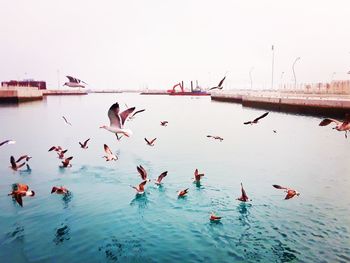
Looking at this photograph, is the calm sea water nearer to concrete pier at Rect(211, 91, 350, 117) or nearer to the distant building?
concrete pier at Rect(211, 91, 350, 117)

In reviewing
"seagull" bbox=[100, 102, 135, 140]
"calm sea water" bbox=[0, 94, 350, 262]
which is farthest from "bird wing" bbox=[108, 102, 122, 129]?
"calm sea water" bbox=[0, 94, 350, 262]

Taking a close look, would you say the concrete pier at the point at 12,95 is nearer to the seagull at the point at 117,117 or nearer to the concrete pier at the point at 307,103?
the concrete pier at the point at 307,103

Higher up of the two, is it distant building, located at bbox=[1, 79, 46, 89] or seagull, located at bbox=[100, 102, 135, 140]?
distant building, located at bbox=[1, 79, 46, 89]

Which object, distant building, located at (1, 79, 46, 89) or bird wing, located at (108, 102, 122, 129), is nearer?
bird wing, located at (108, 102, 122, 129)

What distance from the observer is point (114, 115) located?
12.6 m

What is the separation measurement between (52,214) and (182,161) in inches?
592

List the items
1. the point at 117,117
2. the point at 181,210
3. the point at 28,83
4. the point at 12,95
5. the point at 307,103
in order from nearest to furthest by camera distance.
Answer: the point at 117,117 → the point at 181,210 → the point at 307,103 → the point at 12,95 → the point at 28,83

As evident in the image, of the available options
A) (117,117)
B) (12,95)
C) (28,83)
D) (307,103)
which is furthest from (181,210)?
(28,83)

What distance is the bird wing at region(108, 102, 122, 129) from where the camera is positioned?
12351 mm

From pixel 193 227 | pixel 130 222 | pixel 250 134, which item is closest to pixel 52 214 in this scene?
pixel 130 222

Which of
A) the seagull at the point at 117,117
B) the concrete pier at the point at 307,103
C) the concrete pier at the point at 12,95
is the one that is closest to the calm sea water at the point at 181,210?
the seagull at the point at 117,117

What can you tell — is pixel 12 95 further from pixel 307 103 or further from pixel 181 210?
pixel 181 210

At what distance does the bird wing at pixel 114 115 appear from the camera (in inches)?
486

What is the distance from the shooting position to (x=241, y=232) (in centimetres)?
1487
